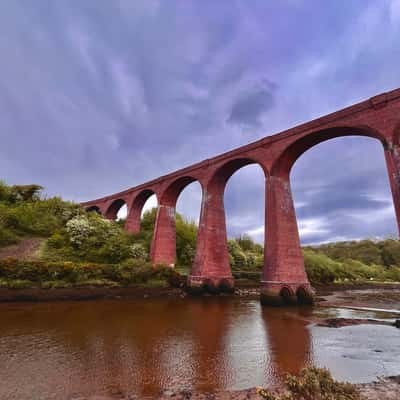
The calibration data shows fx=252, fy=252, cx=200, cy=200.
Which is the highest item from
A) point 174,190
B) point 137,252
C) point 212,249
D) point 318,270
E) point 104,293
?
point 174,190

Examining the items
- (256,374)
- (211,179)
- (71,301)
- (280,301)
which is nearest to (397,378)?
A: (256,374)

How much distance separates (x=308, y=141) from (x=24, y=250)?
17152 millimetres

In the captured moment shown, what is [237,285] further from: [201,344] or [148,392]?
[148,392]

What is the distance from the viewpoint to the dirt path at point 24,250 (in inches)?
555

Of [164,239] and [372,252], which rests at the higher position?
[372,252]

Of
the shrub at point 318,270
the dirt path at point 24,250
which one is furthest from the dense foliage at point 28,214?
the shrub at point 318,270

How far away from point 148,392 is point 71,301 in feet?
31.1

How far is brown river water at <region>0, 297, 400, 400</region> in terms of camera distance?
11.4ft

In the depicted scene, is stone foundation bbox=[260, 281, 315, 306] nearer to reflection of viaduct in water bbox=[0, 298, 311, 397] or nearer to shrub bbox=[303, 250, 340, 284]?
reflection of viaduct in water bbox=[0, 298, 311, 397]

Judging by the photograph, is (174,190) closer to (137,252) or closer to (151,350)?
(137,252)

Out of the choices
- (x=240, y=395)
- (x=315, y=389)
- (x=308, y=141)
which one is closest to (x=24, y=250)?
(x=240, y=395)

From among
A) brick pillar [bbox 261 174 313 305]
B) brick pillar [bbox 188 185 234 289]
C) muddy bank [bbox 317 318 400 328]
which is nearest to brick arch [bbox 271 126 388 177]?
brick pillar [bbox 261 174 313 305]

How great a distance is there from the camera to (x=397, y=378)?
371cm

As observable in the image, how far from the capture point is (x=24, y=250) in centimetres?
1502
